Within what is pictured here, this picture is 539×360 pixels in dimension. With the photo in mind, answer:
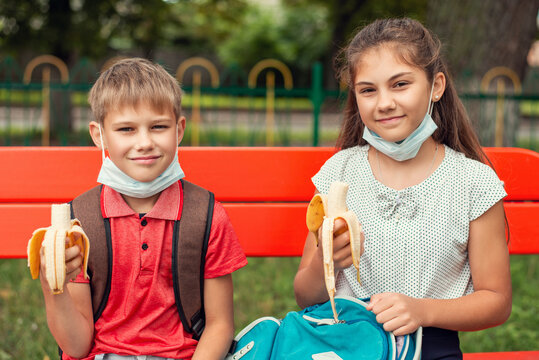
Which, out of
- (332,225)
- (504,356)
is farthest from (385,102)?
(504,356)

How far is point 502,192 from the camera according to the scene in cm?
217

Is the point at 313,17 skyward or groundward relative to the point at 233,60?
skyward

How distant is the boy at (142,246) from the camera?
6.84 ft

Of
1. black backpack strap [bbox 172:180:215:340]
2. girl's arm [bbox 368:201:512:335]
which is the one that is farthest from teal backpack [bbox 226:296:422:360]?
black backpack strap [bbox 172:180:215:340]

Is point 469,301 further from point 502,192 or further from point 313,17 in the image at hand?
point 313,17

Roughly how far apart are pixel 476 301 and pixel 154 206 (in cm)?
110

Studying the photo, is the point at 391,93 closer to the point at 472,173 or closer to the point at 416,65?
the point at 416,65

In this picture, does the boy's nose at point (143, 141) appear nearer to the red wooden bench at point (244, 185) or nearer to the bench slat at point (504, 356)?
the red wooden bench at point (244, 185)

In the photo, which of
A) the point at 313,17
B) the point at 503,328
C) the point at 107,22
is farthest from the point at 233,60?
the point at 503,328

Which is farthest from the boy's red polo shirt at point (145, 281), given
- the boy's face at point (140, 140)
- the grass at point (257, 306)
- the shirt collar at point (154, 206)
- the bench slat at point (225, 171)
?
the grass at point (257, 306)

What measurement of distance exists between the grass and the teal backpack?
5.03 feet

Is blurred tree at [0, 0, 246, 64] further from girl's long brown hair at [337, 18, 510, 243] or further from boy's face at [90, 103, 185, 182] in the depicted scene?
boy's face at [90, 103, 185, 182]

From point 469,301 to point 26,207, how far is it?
→ 1.67 m

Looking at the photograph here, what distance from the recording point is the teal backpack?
1.96m
